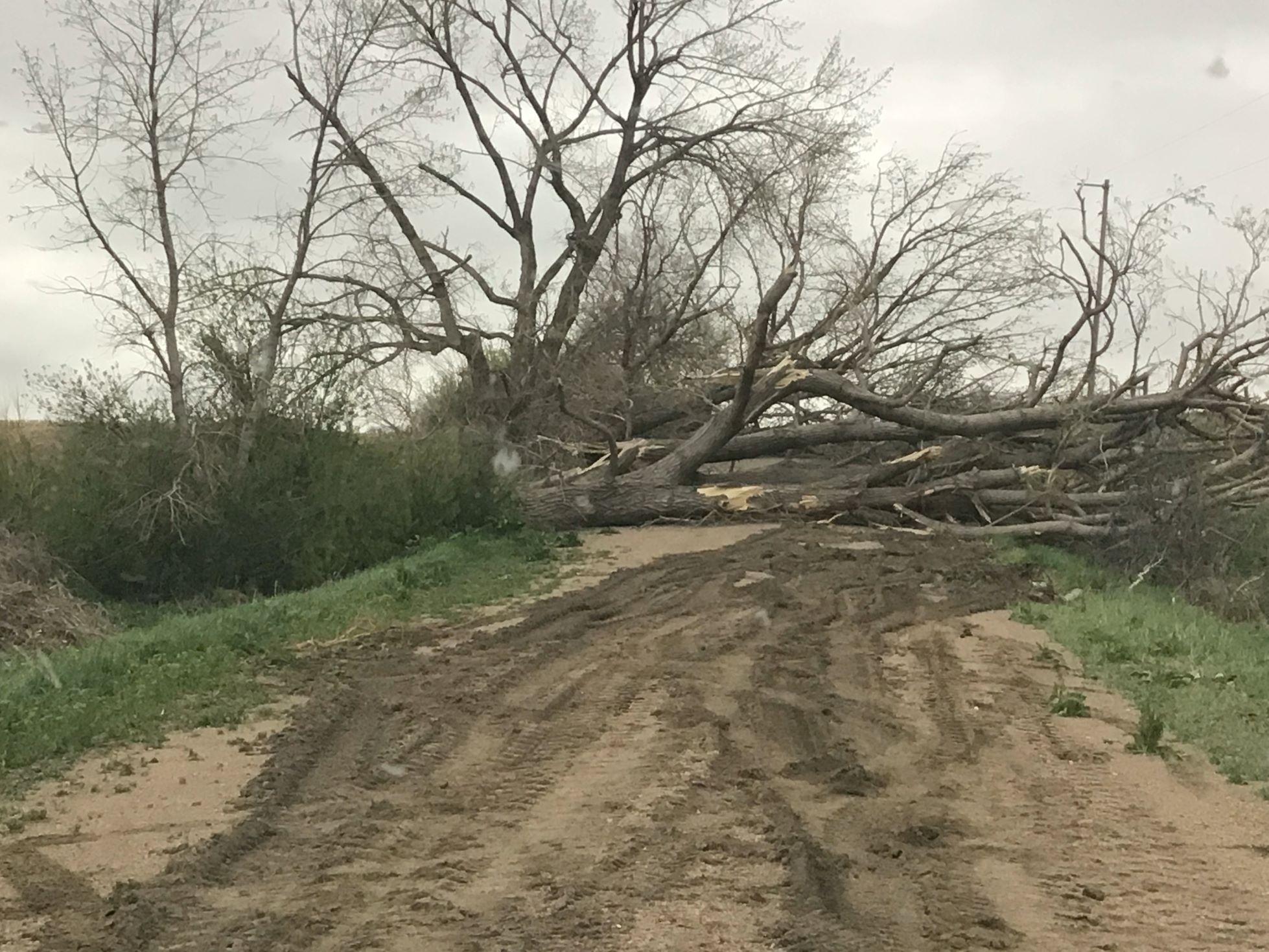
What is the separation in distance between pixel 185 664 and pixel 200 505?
5.47 m

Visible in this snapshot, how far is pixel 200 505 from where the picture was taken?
13727 millimetres

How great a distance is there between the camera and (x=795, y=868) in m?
4.77

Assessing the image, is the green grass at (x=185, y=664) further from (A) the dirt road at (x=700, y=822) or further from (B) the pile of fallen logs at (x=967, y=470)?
(B) the pile of fallen logs at (x=967, y=470)

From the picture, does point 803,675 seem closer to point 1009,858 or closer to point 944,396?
point 1009,858

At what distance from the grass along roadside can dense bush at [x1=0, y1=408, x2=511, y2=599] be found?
A: 8.09 m

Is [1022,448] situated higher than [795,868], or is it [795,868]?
[1022,448]

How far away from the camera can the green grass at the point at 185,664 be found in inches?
276

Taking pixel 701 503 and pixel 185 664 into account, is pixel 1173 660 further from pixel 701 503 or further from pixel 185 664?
pixel 701 503

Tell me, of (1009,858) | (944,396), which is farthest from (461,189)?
(1009,858)

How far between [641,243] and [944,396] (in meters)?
7.47

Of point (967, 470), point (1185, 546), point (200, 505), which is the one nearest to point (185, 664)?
point (200, 505)

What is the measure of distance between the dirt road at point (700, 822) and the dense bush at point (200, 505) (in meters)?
5.21

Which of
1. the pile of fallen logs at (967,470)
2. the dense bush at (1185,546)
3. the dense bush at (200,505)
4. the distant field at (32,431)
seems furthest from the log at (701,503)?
the distant field at (32,431)

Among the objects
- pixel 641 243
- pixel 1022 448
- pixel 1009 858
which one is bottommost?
pixel 1009 858
